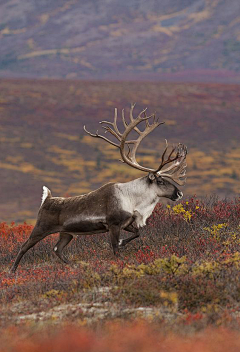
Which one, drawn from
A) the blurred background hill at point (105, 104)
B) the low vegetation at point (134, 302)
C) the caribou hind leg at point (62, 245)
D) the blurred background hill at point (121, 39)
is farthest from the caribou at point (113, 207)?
the blurred background hill at point (121, 39)

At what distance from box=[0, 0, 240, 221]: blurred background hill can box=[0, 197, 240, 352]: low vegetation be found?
43.9 ft

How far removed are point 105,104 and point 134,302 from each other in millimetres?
29488

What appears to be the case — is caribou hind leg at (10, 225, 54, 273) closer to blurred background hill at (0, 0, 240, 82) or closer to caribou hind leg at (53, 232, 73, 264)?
caribou hind leg at (53, 232, 73, 264)

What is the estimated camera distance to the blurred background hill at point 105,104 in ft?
84.3

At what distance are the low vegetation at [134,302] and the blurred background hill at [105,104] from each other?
1337cm

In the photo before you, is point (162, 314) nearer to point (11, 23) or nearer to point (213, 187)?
point (213, 187)

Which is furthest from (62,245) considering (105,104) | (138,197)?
(105,104)

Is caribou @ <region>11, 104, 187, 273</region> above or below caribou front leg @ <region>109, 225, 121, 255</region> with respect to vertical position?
above

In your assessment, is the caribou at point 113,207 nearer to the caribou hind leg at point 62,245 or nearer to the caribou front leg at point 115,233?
the caribou front leg at point 115,233

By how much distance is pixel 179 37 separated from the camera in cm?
7550

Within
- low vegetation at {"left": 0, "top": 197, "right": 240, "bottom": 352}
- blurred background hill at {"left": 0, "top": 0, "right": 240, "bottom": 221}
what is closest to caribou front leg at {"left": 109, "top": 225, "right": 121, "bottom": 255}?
low vegetation at {"left": 0, "top": 197, "right": 240, "bottom": 352}

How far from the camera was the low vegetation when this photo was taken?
470 centimetres

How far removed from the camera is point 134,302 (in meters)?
5.75

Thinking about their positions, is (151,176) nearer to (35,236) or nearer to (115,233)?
(115,233)
